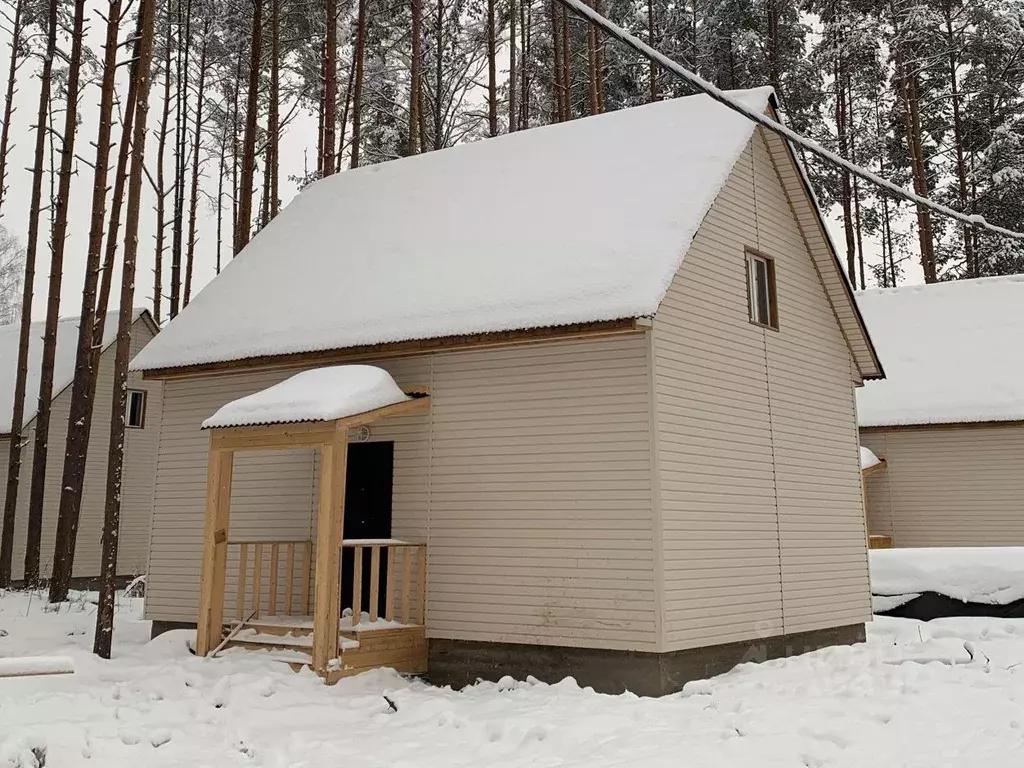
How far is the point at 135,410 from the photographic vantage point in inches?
925

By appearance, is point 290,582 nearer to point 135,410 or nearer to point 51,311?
point 51,311

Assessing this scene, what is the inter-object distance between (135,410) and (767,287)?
16.9m

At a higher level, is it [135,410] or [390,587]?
[135,410]

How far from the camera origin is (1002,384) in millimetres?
17969

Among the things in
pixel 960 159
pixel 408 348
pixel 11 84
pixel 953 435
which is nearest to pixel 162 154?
pixel 11 84

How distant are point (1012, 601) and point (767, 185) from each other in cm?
671

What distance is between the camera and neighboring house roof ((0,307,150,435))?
22438mm

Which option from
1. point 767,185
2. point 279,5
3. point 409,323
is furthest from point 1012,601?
point 279,5

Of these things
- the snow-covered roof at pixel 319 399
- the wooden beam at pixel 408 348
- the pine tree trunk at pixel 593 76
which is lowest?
the snow-covered roof at pixel 319 399

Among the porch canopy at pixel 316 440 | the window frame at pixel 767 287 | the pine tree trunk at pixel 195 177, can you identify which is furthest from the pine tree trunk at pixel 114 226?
the pine tree trunk at pixel 195 177

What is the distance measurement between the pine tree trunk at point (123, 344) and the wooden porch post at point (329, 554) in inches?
112

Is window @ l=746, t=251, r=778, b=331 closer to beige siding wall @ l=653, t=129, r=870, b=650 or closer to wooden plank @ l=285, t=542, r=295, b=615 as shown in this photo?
beige siding wall @ l=653, t=129, r=870, b=650

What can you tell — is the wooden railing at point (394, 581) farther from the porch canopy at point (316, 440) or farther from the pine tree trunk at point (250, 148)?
the pine tree trunk at point (250, 148)

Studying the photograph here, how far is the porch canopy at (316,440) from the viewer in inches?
361
